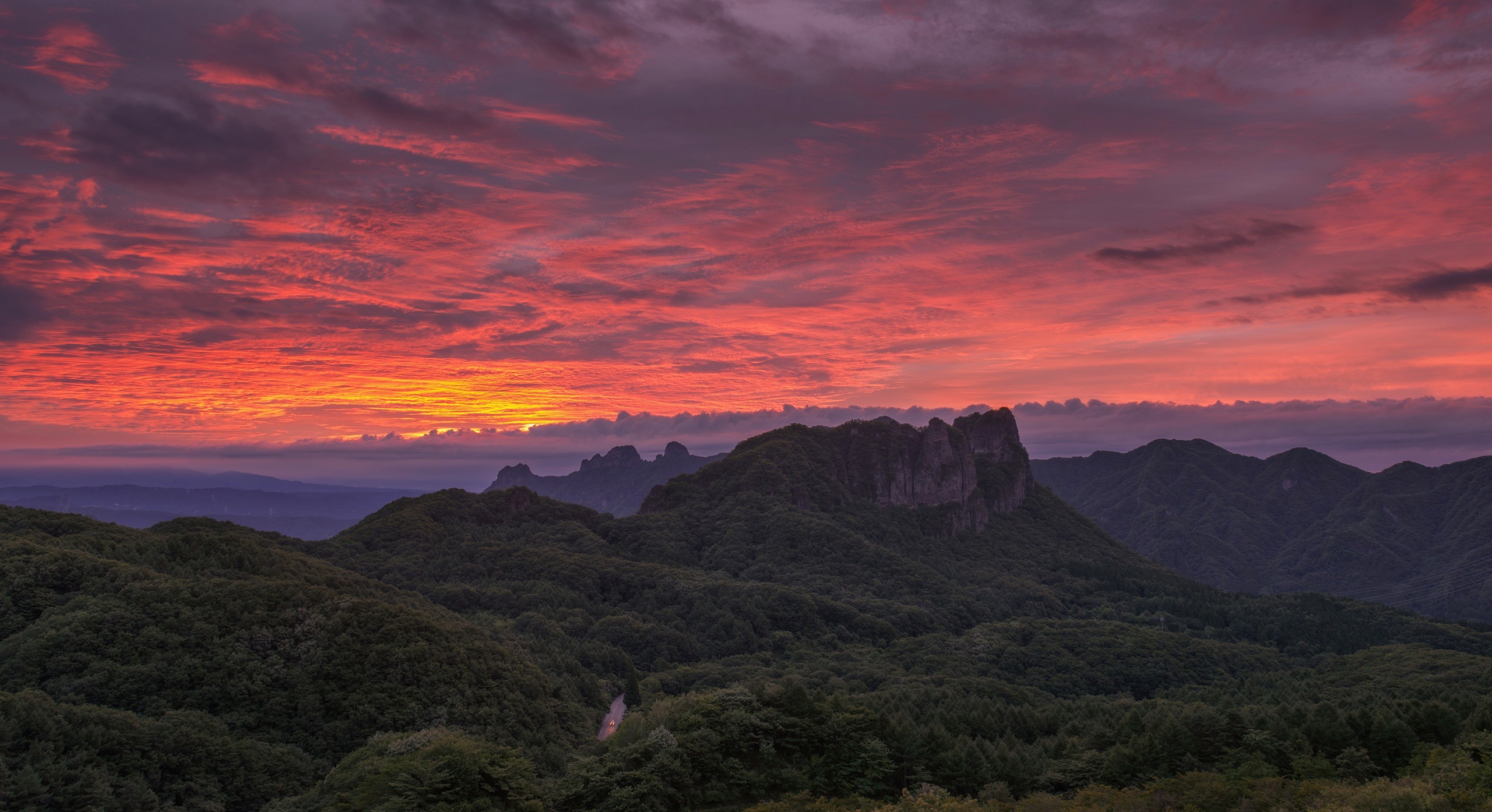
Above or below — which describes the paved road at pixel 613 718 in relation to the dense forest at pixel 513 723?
below

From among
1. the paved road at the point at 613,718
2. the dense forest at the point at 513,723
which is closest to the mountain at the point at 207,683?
the dense forest at the point at 513,723

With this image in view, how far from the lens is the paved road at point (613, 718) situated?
365 ft

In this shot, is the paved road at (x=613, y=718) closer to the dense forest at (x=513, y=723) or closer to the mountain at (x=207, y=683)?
the dense forest at (x=513, y=723)

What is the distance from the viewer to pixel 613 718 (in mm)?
121750

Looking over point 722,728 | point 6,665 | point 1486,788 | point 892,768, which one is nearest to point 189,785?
point 6,665

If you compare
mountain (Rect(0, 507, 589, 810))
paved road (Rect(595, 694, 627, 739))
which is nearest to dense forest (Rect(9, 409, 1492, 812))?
mountain (Rect(0, 507, 589, 810))

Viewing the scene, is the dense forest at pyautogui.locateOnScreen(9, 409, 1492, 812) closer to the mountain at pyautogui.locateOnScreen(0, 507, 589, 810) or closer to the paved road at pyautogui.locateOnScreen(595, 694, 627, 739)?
the mountain at pyautogui.locateOnScreen(0, 507, 589, 810)

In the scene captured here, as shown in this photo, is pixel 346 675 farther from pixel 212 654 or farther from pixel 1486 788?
pixel 1486 788

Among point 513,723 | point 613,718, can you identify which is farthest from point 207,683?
point 613,718

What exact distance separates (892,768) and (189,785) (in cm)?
6221

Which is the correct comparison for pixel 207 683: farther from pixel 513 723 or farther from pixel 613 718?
pixel 613 718

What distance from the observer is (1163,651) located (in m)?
167

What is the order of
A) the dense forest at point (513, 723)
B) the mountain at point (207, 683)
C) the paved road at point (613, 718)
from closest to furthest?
the dense forest at point (513, 723) → the mountain at point (207, 683) → the paved road at point (613, 718)

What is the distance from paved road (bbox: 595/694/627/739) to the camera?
111250 mm
